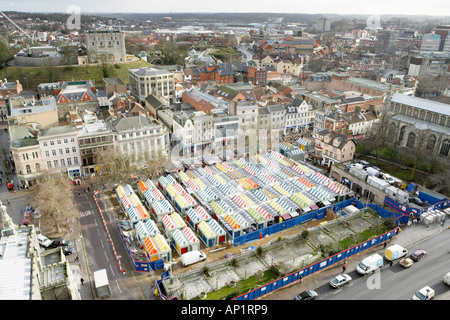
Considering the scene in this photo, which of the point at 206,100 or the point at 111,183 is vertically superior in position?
the point at 206,100

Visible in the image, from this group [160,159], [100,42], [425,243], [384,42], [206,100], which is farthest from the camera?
[384,42]

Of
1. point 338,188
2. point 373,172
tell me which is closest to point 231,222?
point 338,188

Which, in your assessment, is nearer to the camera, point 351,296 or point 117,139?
point 351,296

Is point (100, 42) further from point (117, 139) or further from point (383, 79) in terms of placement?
point (383, 79)
